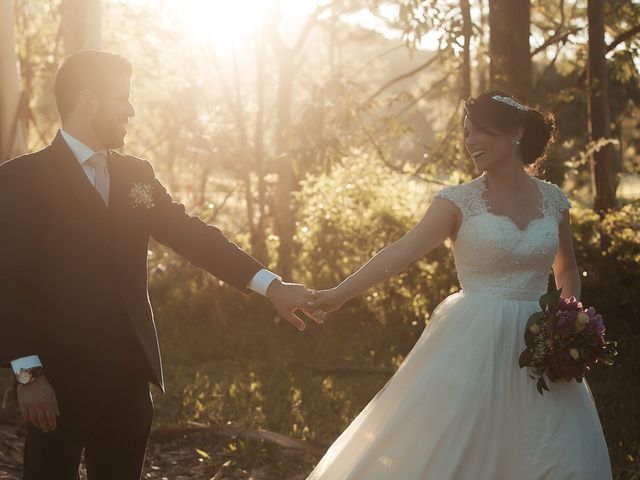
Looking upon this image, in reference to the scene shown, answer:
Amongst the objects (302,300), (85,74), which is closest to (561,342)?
(302,300)

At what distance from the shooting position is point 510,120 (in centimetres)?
434

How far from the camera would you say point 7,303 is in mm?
3430

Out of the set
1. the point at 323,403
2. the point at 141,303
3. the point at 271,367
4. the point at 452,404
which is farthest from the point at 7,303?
the point at 271,367

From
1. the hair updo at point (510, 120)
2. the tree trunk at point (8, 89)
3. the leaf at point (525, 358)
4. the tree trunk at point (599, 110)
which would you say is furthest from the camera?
the tree trunk at point (599, 110)

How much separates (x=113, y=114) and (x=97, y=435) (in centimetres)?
132

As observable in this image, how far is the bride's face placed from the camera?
14.1 ft

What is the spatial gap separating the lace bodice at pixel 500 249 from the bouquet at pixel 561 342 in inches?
10.2

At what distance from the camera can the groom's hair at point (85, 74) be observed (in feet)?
12.1

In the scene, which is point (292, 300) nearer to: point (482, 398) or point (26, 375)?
point (482, 398)

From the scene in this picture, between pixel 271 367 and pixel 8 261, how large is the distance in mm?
6026

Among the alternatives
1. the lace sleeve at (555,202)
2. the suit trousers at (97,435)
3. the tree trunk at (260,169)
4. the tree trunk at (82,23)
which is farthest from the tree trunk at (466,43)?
the suit trousers at (97,435)

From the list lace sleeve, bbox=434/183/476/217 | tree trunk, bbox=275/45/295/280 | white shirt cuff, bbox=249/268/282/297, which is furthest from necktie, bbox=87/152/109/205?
tree trunk, bbox=275/45/295/280

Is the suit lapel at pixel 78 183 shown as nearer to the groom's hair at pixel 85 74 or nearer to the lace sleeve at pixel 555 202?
the groom's hair at pixel 85 74

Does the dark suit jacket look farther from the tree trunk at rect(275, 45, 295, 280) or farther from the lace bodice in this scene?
the tree trunk at rect(275, 45, 295, 280)
